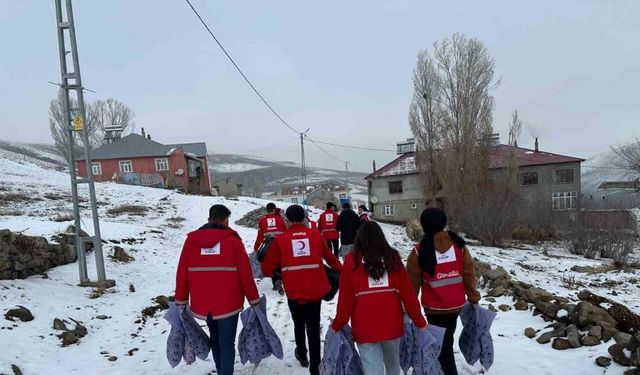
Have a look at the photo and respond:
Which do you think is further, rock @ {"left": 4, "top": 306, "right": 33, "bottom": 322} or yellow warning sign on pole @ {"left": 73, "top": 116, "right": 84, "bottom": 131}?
yellow warning sign on pole @ {"left": 73, "top": 116, "right": 84, "bottom": 131}

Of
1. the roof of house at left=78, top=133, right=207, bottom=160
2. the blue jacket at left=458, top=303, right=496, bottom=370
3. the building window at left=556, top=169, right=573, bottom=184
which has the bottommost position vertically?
the blue jacket at left=458, top=303, right=496, bottom=370

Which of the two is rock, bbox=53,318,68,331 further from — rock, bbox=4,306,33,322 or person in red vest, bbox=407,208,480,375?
person in red vest, bbox=407,208,480,375

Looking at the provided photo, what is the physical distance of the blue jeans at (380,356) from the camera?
3.17 m

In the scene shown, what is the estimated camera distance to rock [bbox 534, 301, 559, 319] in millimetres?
5379

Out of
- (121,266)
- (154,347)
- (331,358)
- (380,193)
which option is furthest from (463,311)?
(380,193)

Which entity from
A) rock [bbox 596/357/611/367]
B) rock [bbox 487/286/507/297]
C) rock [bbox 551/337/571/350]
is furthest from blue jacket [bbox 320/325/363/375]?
rock [bbox 487/286/507/297]

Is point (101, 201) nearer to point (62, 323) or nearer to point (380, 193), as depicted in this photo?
point (62, 323)

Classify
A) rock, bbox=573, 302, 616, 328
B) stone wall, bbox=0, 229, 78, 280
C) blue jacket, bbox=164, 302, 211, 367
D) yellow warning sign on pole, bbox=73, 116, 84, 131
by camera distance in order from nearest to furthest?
blue jacket, bbox=164, 302, 211, 367
rock, bbox=573, 302, 616, 328
stone wall, bbox=0, 229, 78, 280
yellow warning sign on pole, bbox=73, 116, 84, 131

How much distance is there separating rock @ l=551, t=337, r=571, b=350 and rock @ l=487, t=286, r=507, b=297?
2466mm

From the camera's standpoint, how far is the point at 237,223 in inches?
931

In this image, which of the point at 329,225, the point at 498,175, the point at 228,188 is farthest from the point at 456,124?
the point at 228,188

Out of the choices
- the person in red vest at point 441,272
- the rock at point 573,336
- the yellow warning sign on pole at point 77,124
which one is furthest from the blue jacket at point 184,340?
the yellow warning sign on pole at point 77,124

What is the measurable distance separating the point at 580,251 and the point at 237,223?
18727mm

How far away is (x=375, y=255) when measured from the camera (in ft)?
9.99
